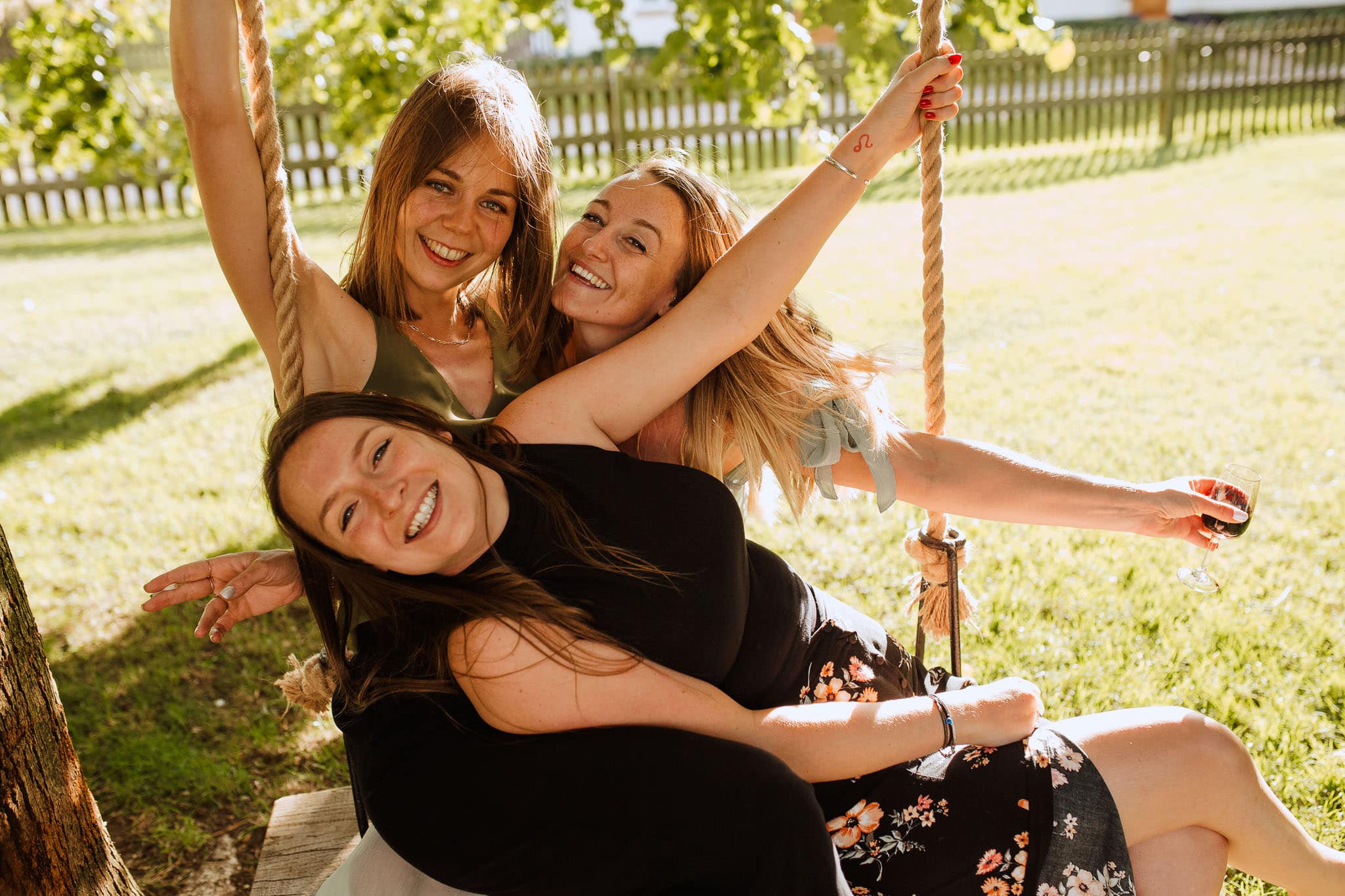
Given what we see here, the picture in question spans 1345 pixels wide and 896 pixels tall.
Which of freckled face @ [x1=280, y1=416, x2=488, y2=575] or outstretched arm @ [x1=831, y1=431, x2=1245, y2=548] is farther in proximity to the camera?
outstretched arm @ [x1=831, y1=431, x2=1245, y2=548]

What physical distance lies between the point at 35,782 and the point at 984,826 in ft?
4.63

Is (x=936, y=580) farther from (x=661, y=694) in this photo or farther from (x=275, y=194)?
(x=275, y=194)

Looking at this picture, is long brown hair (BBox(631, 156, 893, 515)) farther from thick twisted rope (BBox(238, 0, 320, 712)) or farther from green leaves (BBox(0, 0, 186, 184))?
green leaves (BBox(0, 0, 186, 184))

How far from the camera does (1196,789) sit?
1646mm

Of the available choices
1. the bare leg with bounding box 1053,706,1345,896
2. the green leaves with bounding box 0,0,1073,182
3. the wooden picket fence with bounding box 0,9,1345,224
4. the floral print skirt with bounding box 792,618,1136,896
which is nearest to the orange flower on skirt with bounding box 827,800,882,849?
the floral print skirt with bounding box 792,618,1136,896

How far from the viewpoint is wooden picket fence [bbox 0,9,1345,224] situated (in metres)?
10.9

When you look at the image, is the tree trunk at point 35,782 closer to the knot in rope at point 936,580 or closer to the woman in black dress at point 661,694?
the woman in black dress at point 661,694

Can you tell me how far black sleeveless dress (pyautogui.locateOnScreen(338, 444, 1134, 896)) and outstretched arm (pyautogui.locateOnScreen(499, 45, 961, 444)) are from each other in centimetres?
8

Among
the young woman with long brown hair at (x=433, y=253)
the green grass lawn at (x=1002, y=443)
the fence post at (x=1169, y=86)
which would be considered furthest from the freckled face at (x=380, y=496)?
the fence post at (x=1169, y=86)

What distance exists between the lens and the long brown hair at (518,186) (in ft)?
6.81

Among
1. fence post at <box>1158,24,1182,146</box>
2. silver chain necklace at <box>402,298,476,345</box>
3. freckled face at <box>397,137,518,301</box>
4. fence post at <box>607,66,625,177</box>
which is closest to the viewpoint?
freckled face at <box>397,137,518,301</box>

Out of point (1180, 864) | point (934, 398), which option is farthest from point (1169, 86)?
point (1180, 864)

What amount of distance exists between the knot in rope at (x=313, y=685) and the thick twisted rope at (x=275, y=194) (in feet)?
1.52

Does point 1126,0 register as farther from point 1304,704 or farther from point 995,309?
point 1304,704
